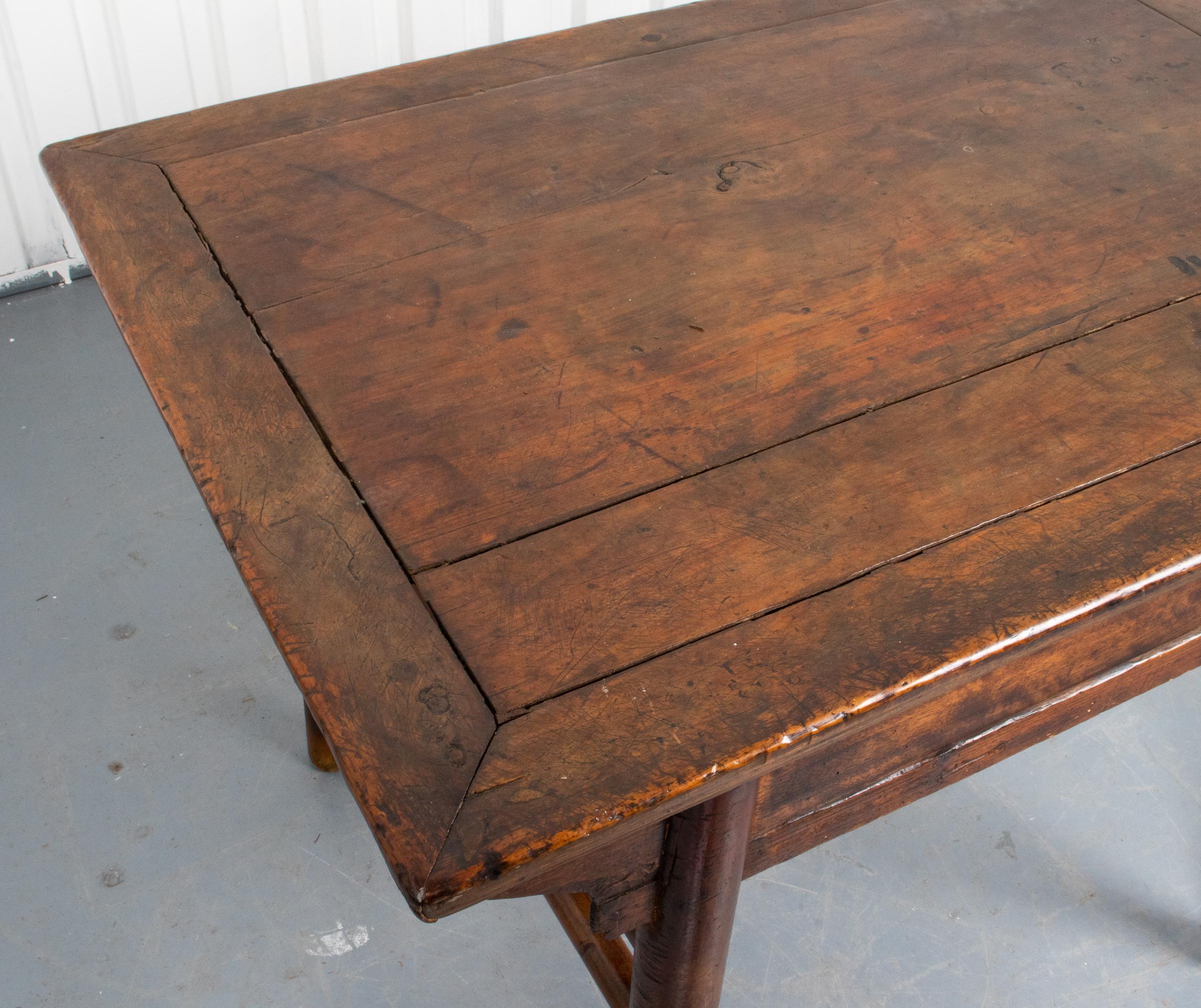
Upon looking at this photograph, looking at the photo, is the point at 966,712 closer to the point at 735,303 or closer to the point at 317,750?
the point at 735,303

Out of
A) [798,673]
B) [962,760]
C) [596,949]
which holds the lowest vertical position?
[596,949]

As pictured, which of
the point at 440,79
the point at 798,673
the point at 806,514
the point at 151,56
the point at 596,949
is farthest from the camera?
the point at 151,56

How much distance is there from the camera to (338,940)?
4.99 feet

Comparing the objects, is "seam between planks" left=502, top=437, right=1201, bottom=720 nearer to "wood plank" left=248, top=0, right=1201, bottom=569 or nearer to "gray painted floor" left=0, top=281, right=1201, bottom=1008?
"wood plank" left=248, top=0, right=1201, bottom=569

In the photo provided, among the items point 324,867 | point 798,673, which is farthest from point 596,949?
point 798,673

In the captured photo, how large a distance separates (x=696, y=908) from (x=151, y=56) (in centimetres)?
219

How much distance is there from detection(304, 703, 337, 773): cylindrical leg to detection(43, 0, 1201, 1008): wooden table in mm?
545

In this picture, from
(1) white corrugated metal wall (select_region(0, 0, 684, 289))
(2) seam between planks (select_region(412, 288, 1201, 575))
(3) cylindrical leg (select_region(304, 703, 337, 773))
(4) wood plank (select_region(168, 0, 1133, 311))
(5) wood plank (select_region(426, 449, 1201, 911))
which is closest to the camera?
(5) wood plank (select_region(426, 449, 1201, 911))

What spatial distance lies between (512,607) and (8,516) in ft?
5.01

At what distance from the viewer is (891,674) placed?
0.79m

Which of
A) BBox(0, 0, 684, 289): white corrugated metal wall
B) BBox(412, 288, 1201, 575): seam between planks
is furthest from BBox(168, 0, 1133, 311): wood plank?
BBox(0, 0, 684, 289): white corrugated metal wall

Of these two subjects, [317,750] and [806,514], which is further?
[317,750]

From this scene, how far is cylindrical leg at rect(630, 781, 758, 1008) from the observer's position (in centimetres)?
88

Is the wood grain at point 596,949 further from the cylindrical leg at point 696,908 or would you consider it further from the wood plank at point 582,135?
the wood plank at point 582,135
